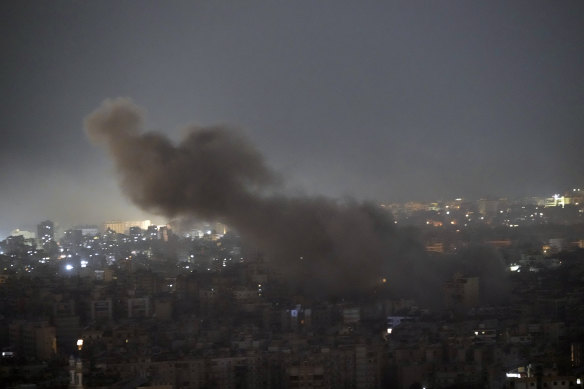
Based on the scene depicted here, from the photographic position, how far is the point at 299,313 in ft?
48.6

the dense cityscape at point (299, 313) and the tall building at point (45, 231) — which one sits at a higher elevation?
the tall building at point (45, 231)

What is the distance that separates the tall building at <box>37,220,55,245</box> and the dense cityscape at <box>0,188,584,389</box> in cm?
77

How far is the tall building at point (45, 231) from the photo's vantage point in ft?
84.1

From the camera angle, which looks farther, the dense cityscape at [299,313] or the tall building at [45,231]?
the tall building at [45,231]

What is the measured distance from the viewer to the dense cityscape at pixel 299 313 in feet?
35.7

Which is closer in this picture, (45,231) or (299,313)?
(299,313)

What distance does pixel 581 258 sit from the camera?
682 inches

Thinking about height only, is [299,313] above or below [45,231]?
below

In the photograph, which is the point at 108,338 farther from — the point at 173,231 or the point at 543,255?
the point at 173,231

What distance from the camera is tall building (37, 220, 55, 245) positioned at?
84.1ft

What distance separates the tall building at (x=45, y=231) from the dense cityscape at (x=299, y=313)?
0.77 meters

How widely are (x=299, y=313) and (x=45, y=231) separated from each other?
A: 12377 millimetres

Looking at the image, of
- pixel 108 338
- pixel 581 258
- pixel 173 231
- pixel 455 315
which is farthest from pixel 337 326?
pixel 173 231

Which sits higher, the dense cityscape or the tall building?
the tall building
